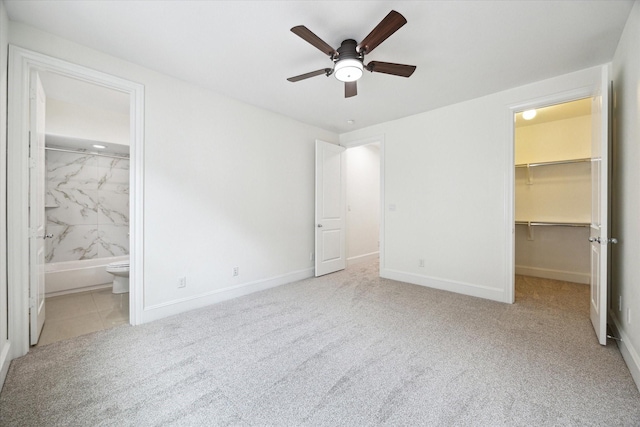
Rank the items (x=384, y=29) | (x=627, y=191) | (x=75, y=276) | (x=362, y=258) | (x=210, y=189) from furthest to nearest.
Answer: (x=362, y=258), (x=75, y=276), (x=210, y=189), (x=627, y=191), (x=384, y=29)

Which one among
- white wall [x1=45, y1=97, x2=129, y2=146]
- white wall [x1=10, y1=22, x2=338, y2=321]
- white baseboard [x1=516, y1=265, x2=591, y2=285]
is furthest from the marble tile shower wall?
white baseboard [x1=516, y1=265, x2=591, y2=285]

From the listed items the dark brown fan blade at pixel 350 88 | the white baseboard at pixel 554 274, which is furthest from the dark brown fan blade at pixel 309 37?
the white baseboard at pixel 554 274

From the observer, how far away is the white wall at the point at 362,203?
5.57 m

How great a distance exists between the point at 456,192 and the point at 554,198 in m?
2.09

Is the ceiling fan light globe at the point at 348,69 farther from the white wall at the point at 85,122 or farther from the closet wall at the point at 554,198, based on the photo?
the white wall at the point at 85,122

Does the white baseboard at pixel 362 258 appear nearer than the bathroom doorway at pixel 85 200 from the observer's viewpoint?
No

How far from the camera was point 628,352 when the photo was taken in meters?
1.92

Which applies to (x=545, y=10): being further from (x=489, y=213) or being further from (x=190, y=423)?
(x=190, y=423)

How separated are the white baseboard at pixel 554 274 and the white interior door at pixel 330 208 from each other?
3121 millimetres

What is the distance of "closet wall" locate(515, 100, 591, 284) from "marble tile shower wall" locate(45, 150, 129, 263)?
6728mm

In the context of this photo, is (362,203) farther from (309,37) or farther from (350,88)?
(309,37)

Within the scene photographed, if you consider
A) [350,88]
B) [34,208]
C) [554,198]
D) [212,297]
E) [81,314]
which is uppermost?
[350,88]

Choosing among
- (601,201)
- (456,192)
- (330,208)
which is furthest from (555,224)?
(330,208)

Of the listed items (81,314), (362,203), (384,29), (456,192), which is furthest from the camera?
(362,203)
